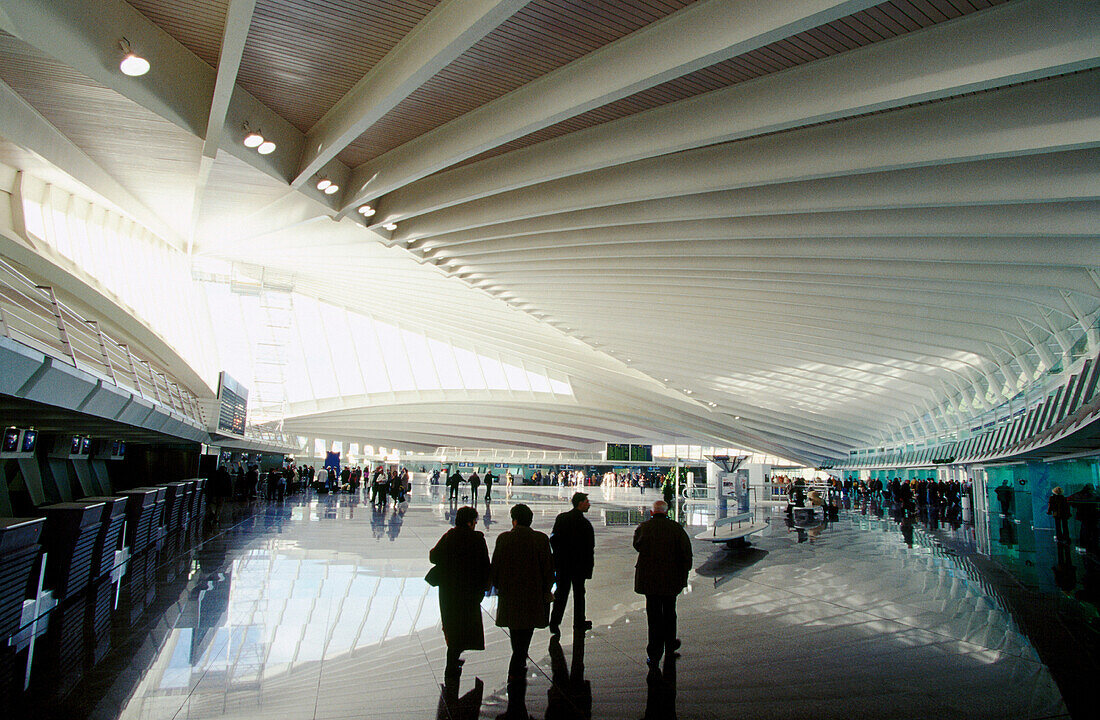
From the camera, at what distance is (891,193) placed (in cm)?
826

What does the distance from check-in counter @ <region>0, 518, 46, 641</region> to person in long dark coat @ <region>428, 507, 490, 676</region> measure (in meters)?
3.35

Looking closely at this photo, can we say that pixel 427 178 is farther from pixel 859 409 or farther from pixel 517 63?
pixel 859 409

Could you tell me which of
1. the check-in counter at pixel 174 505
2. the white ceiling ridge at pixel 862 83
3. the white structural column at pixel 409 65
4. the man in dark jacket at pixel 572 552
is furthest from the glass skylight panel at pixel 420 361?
the man in dark jacket at pixel 572 552

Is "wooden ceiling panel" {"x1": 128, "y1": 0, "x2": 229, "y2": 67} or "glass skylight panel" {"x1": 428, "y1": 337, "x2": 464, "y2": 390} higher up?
"glass skylight panel" {"x1": 428, "y1": 337, "x2": 464, "y2": 390}

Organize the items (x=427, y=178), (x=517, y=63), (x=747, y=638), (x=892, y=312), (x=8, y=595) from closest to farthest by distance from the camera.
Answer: (x=8, y=595) → (x=747, y=638) → (x=517, y=63) → (x=427, y=178) → (x=892, y=312)

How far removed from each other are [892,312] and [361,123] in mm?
12056

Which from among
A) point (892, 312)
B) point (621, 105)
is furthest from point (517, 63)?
point (892, 312)

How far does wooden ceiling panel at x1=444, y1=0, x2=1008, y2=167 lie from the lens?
17.8 ft

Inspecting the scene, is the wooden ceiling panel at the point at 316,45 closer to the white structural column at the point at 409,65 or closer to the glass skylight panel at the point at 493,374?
the white structural column at the point at 409,65

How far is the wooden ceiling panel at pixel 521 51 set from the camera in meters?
5.80

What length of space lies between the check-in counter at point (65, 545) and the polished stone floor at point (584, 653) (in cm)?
85

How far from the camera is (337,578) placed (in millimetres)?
8375

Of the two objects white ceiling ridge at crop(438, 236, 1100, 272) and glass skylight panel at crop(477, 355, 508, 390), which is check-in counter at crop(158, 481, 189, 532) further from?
glass skylight panel at crop(477, 355, 508, 390)

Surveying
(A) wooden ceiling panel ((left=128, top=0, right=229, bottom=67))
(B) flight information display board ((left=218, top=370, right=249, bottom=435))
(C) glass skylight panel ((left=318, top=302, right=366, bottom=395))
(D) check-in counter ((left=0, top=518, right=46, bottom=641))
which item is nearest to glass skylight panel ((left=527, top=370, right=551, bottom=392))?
(C) glass skylight panel ((left=318, top=302, right=366, bottom=395))
